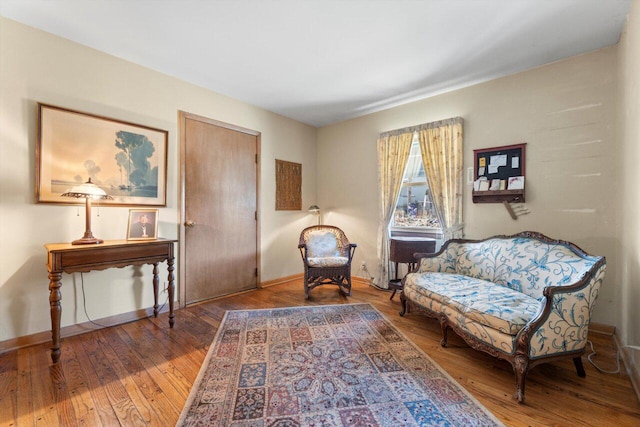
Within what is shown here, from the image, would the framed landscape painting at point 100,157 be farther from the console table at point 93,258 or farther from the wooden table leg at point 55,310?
the wooden table leg at point 55,310

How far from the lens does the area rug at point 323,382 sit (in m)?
1.44

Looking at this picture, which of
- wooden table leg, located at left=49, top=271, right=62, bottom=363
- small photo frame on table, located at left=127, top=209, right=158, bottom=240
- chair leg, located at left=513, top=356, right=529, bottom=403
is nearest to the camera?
chair leg, located at left=513, top=356, right=529, bottom=403

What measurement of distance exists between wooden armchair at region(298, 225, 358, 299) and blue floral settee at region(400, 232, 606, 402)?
35.6 inches

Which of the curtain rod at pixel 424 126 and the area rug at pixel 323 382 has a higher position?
the curtain rod at pixel 424 126

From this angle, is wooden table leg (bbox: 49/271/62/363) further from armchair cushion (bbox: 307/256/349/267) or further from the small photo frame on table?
armchair cushion (bbox: 307/256/349/267)

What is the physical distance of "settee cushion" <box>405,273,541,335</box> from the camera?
1.73m

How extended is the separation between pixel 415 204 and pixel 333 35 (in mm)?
2386

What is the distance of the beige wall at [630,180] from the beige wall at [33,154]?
155 inches

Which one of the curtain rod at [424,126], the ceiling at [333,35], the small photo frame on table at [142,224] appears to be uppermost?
the ceiling at [333,35]

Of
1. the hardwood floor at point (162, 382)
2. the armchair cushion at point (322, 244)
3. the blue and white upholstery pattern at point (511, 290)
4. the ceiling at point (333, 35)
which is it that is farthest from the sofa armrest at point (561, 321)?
the armchair cushion at point (322, 244)

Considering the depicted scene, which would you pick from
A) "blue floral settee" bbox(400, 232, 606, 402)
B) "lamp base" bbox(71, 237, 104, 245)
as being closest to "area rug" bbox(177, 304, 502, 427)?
"blue floral settee" bbox(400, 232, 606, 402)

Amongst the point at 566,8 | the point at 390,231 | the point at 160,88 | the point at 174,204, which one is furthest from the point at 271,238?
the point at 566,8

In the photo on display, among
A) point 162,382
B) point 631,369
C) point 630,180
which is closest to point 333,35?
Answer: point 630,180

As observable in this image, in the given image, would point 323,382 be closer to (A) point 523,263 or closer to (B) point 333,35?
(A) point 523,263
